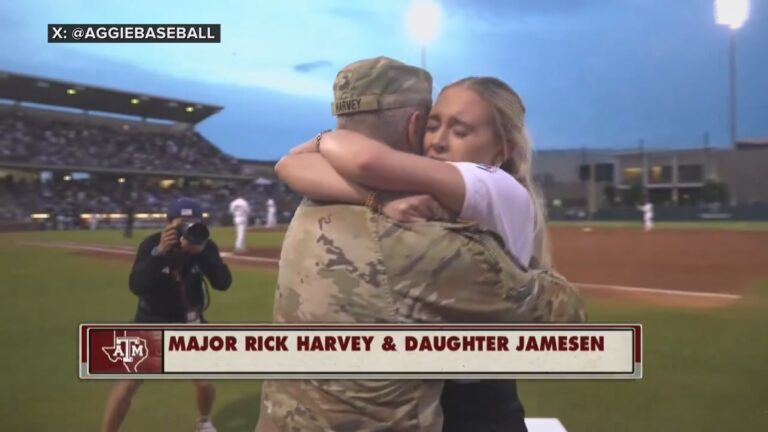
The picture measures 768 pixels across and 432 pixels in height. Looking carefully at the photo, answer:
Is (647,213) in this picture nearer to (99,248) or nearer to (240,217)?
(240,217)

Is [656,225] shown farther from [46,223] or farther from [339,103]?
[46,223]

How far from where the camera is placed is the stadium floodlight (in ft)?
6.45

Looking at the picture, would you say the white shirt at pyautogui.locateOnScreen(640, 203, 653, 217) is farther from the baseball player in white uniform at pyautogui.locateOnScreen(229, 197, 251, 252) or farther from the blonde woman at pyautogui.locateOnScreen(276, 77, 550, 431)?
the baseball player in white uniform at pyautogui.locateOnScreen(229, 197, 251, 252)

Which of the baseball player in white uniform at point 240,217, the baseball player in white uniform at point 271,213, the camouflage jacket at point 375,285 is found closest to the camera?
the camouflage jacket at point 375,285

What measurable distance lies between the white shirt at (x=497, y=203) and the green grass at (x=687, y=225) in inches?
31.3

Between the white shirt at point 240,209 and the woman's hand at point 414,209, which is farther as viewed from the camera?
the white shirt at point 240,209

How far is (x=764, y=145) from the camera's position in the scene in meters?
1.94

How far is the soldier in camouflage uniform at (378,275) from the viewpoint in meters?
1.02

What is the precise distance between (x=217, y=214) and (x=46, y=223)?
0.55 meters

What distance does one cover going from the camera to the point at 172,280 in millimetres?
1831

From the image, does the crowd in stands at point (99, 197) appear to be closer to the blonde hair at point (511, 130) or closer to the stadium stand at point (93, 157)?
the stadium stand at point (93, 157)

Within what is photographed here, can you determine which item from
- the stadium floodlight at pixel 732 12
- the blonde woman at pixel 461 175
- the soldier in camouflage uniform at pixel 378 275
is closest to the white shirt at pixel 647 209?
the stadium floodlight at pixel 732 12

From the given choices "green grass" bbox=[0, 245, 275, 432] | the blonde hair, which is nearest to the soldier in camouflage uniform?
the blonde hair

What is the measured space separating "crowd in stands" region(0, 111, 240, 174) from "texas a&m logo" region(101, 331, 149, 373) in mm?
506
